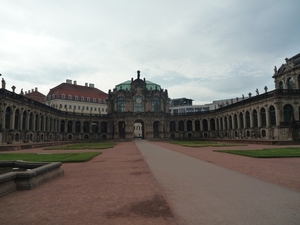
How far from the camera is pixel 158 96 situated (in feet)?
307

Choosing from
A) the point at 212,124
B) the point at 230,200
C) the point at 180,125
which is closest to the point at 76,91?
the point at 180,125

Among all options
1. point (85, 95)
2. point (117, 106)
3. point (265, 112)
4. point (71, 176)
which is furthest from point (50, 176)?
point (85, 95)

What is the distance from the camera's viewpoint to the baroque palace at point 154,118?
51.8m

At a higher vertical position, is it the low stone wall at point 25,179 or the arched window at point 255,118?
the arched window at point 255,118

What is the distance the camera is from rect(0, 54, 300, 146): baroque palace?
51.8 metres

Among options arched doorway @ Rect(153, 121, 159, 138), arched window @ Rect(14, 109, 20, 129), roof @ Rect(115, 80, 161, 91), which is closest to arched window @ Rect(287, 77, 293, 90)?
roof @ Rect(115, 80, 161, 91)

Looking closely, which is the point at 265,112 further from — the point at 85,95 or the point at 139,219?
the point at 85,95

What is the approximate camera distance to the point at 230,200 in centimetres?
799

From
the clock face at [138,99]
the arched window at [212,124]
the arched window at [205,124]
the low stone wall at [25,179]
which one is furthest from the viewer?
the clock face at [138,99]

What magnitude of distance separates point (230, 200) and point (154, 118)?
82.6m

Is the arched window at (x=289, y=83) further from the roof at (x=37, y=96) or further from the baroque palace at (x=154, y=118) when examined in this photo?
the roof at (x=37, y=96)

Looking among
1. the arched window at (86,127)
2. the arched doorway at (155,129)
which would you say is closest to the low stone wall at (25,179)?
the arched doorway at (155,129)

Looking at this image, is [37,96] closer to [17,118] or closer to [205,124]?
[17,118]

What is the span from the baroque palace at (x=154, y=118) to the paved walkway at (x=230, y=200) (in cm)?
4070
